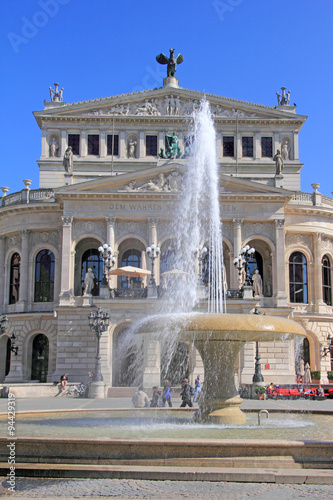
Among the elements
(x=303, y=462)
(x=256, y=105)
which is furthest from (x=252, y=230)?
(x=303, y=462)

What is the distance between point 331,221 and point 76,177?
18.5 meters

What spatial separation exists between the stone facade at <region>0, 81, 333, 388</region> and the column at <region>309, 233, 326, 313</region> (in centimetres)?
7

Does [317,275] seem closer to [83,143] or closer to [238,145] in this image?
[238,145]

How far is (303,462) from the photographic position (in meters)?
10.3

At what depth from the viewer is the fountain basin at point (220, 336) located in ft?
46.1

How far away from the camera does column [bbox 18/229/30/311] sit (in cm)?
4538

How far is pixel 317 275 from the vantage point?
46.3m

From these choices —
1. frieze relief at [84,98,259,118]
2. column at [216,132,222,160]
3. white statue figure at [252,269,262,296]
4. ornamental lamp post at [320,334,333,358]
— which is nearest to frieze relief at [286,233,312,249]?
white statue figure at [252,269,262,296]

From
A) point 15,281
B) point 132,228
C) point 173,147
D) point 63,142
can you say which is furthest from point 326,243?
point 15,281

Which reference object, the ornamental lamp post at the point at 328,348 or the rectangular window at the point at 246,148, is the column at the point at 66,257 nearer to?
the rectangular window at the point at 246,148

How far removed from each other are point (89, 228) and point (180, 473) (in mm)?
33796

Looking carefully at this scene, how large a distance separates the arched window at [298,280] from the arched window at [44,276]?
54.2 feet

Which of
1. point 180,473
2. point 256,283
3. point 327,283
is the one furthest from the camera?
point 327,283

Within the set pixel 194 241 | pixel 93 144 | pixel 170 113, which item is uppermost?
pixel 170 113
